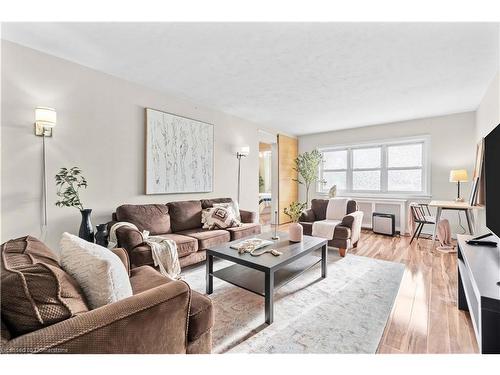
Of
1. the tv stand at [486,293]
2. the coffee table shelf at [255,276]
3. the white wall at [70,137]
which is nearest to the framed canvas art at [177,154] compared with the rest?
the white wall at [70,137]

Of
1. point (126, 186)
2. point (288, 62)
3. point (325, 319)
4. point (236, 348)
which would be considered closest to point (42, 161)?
point (126, 186)

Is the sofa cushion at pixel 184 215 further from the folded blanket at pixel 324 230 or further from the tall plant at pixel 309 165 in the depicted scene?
the tall plant at pixel 309 165

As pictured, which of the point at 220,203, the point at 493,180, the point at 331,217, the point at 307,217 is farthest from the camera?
the point at 307,217

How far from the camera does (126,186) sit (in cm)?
312

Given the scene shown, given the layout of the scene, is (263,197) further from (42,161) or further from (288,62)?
(42,161)

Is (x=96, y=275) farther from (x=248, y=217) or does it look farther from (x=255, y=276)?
(x=248, y=217)

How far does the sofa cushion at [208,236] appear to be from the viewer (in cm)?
292

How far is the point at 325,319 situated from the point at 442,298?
49.6 inches

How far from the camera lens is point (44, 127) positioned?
94.0 inches

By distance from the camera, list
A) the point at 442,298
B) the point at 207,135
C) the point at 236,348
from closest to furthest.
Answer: the point at 236,348 < the point at 442,298 < the point at 207,135

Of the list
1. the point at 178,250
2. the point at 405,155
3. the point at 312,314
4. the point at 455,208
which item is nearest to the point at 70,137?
the point at 178,250

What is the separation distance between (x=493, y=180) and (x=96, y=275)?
8.29 ft

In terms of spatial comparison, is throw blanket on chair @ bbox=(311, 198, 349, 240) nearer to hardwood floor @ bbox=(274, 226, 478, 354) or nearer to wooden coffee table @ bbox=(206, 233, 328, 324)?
hardwood floor @ bbox=(274, 226, 478, 354)

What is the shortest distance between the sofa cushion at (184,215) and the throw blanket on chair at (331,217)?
1.84 meters
